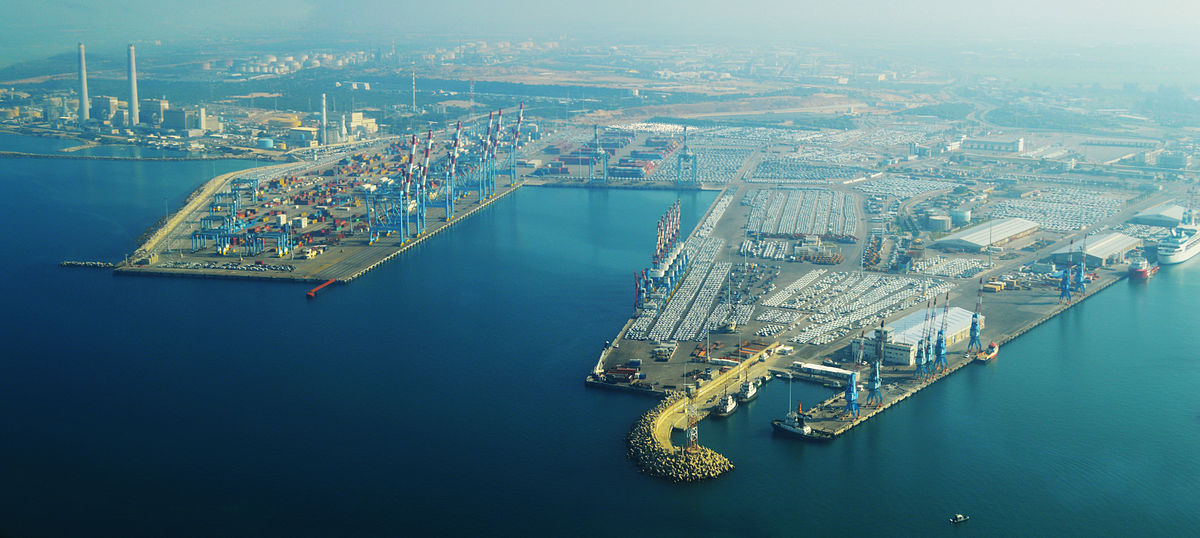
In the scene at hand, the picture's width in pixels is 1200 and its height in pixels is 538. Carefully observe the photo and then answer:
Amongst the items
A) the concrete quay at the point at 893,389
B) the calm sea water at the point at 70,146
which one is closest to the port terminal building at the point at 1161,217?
the concrete quay at the point at 893,389

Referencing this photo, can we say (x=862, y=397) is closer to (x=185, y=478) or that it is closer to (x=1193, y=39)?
(x=185, y=478)

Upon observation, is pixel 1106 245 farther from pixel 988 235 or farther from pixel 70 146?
pixel 70 146

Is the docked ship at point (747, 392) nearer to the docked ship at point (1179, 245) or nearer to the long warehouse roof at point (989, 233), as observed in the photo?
the long warehouse roof at point (989, 233)

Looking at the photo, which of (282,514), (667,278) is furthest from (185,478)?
(667,278)

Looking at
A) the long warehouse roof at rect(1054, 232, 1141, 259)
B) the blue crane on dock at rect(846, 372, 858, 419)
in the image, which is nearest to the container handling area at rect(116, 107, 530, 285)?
the blue crane on dock at rect(846, 372, 858, 419)

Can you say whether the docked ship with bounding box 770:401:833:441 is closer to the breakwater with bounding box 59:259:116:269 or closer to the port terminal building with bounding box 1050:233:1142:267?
the port terminal building with bounding box 1050:233:1142:267

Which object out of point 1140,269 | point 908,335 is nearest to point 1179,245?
point 1140,269
